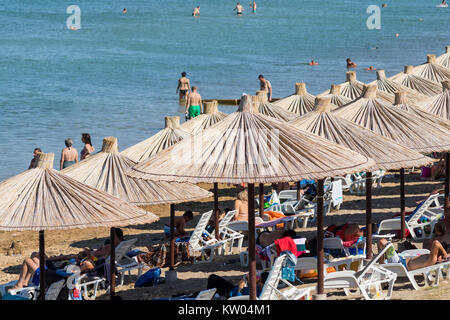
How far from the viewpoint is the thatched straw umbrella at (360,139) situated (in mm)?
8359

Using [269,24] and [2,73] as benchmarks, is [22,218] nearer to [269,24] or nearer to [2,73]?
[2,73]

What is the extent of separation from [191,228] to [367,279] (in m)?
5.04

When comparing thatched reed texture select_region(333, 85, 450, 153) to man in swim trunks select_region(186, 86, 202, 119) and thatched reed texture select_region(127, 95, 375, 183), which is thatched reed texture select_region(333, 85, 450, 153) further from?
man in swim trunks select_region(186, 86, 202, 119)

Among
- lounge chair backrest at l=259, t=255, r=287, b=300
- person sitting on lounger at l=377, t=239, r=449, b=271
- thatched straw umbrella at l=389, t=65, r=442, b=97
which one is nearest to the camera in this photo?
lounge chair backrest at l=259, t=255, r=287, b=300

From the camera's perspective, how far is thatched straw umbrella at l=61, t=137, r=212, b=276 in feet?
29.6

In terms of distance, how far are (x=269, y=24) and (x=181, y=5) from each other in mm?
21427

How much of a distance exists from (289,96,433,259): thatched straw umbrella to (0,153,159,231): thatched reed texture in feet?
7.39

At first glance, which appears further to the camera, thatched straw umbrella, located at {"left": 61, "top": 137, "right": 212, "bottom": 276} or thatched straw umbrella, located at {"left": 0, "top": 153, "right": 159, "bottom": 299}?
thatched straw umbrella, located at {"left": 61, "top": 137, "right": 212, "bottom": 276}

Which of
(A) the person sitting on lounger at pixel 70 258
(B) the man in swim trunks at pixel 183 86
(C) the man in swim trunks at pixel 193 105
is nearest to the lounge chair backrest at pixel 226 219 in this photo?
(A) the person sitting on lounger at pixel 70 258

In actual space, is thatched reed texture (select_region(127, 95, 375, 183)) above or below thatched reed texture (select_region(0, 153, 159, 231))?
above

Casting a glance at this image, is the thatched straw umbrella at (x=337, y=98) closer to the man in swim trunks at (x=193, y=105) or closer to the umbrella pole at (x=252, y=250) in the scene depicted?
the man in swim trunks at (x=193, y=105)

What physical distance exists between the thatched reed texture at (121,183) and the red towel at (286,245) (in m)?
1.09

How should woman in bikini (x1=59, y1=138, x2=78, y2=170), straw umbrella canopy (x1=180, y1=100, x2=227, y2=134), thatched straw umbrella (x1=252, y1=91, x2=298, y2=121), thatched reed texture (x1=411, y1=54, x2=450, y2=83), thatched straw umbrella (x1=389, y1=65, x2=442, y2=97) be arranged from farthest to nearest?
thatched reed texture (x1=411, y1=54, x2=450, y2=83)
thatched straw umbrella (x1=389, y1=65, x2=442, y2=97)
woman in bikini (x1=59, y1=138, x2=78, y2=170)
thatched straw umbrella (x1=252, y1=91, x2=298, y2=121)
straw umbrella canopy (x1=180, y1=100, x2=227, y2=134)

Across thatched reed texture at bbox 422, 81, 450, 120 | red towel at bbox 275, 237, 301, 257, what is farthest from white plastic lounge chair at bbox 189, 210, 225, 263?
thatched reed texture at bbox 422, 81, 450, 120
